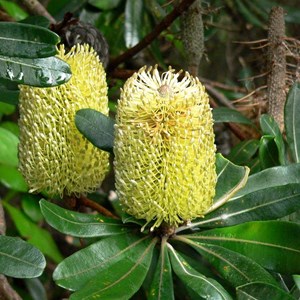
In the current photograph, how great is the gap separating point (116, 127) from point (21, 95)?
0.16 metres

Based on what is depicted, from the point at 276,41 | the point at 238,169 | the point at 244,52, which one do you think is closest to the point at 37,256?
the point at 238,169

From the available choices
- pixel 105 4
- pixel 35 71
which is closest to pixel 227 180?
pixel 35 71

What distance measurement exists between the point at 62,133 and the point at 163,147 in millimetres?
160

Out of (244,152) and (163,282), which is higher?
Answer: (244,152)

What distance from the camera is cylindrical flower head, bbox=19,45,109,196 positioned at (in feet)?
2.78

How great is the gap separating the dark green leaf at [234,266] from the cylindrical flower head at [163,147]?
0.06 meters

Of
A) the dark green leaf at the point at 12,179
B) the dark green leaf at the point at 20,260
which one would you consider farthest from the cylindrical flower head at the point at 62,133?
the dark green leaf at the point at 12,179

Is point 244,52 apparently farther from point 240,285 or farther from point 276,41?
point 240,285

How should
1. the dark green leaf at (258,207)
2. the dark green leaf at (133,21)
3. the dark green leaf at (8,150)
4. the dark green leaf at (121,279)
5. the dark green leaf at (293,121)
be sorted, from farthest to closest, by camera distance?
the dark green leaf at (133,21) < the dark green leaf at (8,150) < the dark green leaf at (293,121) < the dark green leaf at (258,207) < the dark green leaf at (121,279)

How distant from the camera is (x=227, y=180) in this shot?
34.5 inches

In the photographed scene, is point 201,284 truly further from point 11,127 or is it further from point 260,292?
point 11,127

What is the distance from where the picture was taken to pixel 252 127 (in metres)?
1.26

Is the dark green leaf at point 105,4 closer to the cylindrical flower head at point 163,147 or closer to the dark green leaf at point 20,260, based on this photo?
the cylindrical flower head at point 163,147

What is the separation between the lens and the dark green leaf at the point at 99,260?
2.42ft
